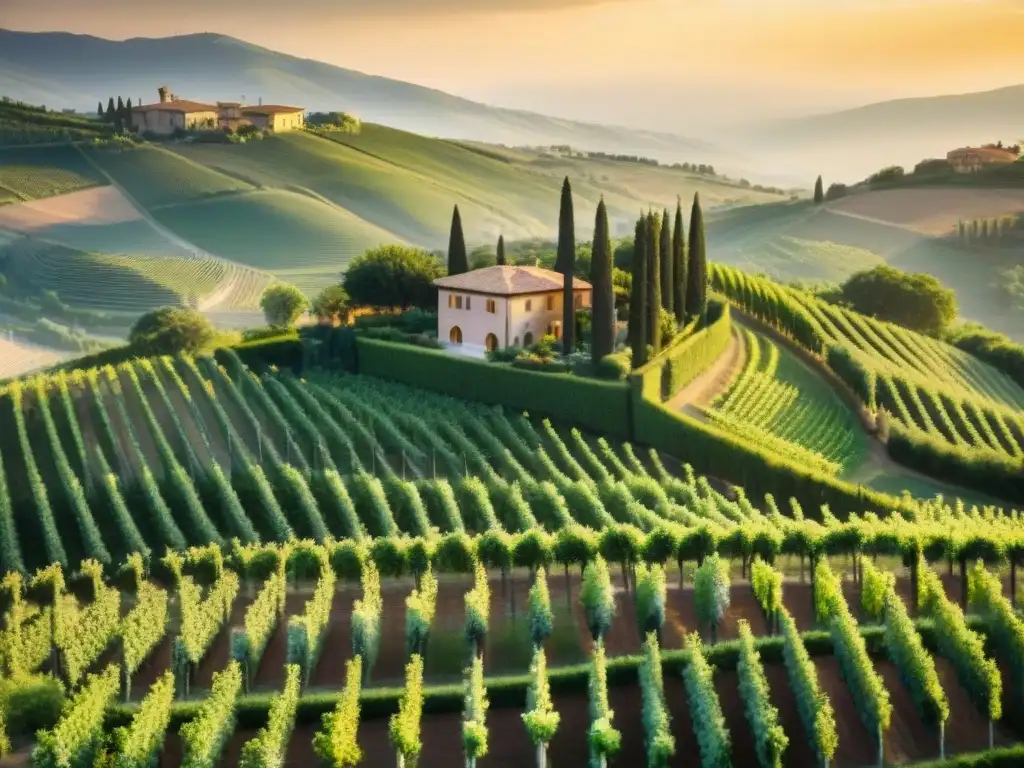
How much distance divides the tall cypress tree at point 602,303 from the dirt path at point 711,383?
2.77 meters

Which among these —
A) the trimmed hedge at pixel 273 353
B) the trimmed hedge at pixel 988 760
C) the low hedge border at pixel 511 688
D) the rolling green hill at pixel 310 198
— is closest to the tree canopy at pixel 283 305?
the trimmed hedge at pixel 273 353

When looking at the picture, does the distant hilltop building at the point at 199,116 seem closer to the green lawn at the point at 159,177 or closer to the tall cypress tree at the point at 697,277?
the green lawn at the point at 159,177

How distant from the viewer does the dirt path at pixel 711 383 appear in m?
36.9

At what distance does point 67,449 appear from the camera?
31.0 metres

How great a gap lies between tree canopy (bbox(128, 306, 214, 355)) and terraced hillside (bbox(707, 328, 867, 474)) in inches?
871

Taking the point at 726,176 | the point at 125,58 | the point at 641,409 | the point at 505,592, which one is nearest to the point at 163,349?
the point at 641,409

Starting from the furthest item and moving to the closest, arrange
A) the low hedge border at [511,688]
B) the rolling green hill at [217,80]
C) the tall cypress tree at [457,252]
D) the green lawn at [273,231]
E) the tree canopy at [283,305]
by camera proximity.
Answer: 1. the rolling green hill at [217,80]
2. the green lawn at [273,231]
3. the tree canopy at [283,305]
4. the tall cypress tree at [457,252]
5. the low hedge border at [511,688]

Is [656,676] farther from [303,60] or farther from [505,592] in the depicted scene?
[303,60]

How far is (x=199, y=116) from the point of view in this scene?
10081 centimetres

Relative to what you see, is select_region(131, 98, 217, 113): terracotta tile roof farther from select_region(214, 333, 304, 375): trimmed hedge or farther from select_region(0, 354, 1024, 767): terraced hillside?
select_region(0, 354, 1024, 767): terraced hillside

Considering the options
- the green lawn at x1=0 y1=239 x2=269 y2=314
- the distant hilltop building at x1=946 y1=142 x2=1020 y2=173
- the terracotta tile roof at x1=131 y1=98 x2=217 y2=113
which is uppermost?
the terracotta tile roof at x1=131 y1=98 x2=217 y2=113

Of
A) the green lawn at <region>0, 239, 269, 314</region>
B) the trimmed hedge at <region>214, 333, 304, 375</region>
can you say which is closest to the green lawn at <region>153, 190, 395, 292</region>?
the green lawn at <region>0, 239, 269, 314</region>

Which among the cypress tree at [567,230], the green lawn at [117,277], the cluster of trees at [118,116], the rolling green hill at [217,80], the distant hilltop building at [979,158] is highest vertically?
the rolling green hill at [217,80]

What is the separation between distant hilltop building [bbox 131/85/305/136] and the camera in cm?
9994
